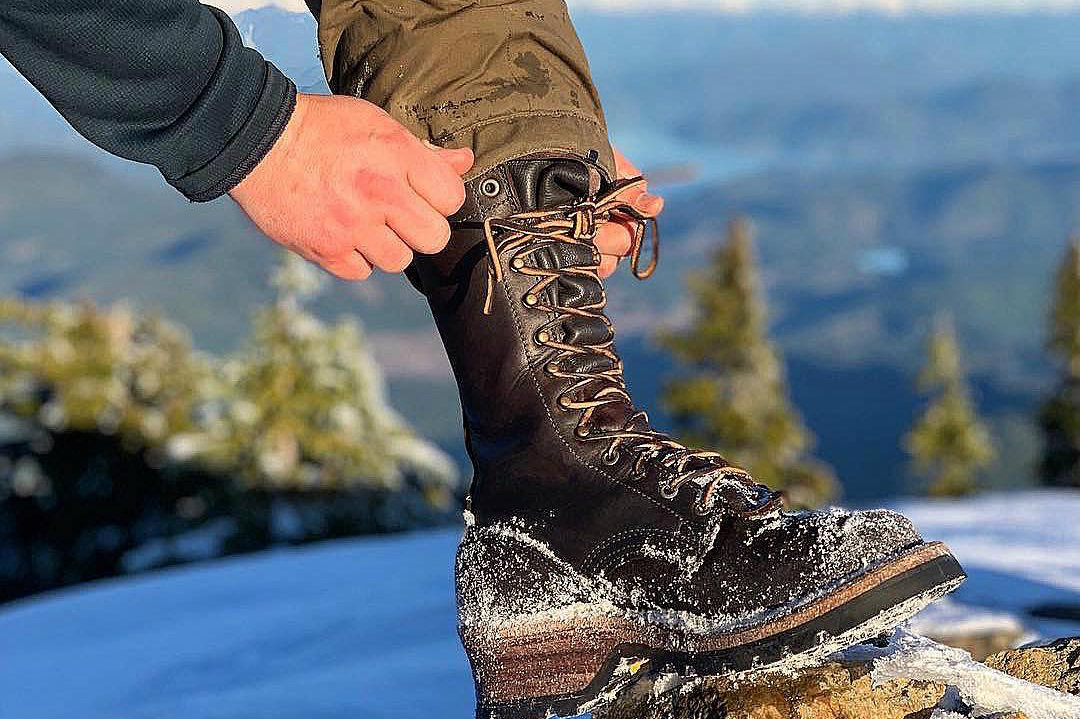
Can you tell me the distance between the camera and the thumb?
1.99 metres

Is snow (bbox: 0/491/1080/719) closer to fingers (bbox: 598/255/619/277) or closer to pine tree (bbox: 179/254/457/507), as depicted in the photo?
fingers (bbox: 598/255/619/277)

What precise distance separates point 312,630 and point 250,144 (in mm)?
2799

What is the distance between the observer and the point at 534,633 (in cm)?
216

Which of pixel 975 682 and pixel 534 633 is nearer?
pixel 975 682

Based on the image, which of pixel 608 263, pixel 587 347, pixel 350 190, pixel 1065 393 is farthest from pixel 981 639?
pixel 1065 393

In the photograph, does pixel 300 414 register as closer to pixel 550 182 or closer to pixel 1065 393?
pixel 550 182

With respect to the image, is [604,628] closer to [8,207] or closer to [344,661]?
[344,661]

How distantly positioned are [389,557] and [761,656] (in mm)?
3546

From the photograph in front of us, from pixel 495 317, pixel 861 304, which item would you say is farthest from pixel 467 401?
pixel 861 304

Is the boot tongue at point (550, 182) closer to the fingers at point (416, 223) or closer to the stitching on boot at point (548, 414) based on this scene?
the stitching on boot at point (548, 414)

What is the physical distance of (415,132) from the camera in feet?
6.84

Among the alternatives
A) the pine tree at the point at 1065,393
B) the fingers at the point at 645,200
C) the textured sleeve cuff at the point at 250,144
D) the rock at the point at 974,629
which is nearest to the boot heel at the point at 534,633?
the fingers at the point at 645,200

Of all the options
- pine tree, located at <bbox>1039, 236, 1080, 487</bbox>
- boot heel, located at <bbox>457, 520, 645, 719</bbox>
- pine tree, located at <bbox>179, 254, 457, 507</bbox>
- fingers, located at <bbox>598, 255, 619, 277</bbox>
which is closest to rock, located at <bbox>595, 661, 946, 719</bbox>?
boot heel, located at <bbox>457, 520, 645, 719</bbox>

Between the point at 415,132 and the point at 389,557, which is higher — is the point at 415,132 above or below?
above
